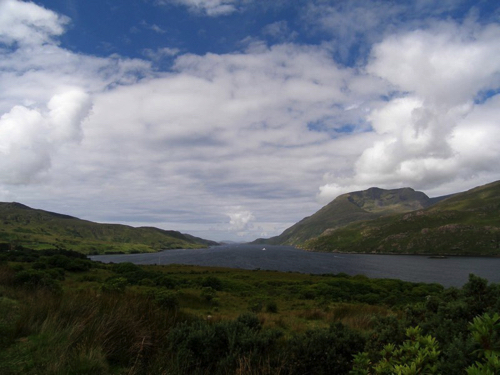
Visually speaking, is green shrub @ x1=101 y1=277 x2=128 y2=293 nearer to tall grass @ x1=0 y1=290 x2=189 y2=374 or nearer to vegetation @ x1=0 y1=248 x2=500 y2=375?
vegetation @ x1=0 y1=248 x2=500 y2=375

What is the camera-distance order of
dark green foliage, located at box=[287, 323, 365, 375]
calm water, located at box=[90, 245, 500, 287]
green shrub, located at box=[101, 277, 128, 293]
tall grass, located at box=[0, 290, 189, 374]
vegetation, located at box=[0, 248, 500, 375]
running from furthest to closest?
A: 1. calm water, located at box=[90, 245, 500, 287]
2. green shrub, located at box=[101, 277, 128, 293]
3. dark green foliage, located at box=[287, 323, 365, 375]
4. tall grass, located at box=[0, 290, 189, 374]
5. vegetation, located at box=[0, 248, 500, 375]

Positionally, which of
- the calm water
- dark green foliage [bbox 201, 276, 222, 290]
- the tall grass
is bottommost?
the calm water

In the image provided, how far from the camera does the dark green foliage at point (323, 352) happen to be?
19.5 ft

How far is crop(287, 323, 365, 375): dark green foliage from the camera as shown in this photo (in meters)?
5.93

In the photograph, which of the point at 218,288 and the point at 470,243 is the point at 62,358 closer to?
the point at 218,288

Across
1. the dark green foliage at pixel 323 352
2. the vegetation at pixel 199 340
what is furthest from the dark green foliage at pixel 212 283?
the dark green foliage at pixel 323 352

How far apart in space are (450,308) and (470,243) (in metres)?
214

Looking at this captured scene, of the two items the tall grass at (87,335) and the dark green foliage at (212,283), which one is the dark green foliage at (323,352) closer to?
the tall grass at (87,335)

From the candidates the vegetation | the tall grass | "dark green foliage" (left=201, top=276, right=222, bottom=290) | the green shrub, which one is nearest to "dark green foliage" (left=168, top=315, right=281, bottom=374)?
the vegetation

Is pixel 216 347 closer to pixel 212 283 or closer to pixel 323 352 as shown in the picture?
pixel 323 352

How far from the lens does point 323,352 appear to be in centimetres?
616

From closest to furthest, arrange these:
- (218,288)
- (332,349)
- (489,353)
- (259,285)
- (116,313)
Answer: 1. (489,353)
2. (332,349)
3. (116,313)
4. (218,288)
5. (259,285)

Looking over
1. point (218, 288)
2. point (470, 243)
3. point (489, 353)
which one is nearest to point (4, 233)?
point (218, 288)

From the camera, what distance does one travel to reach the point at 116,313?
694cm
